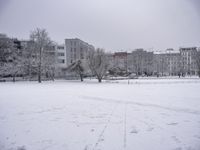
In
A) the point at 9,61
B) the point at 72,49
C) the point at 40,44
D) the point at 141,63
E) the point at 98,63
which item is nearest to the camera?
the point at 98,63

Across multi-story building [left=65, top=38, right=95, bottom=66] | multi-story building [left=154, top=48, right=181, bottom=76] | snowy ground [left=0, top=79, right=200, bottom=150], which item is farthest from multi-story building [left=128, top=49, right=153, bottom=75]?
snowy ground [left=0, top=79, right=200, bottom=150]

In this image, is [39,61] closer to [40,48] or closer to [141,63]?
[40,48]

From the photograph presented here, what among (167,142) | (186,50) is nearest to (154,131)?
(167,142)

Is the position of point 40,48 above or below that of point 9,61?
above

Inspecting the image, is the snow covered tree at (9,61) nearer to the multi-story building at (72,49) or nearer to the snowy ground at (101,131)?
the snowy ground at (101,131)

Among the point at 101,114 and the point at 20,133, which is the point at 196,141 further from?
the point at 20,133

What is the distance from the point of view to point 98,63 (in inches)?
2012

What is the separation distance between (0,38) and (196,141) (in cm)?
6120

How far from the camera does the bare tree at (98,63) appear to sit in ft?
166

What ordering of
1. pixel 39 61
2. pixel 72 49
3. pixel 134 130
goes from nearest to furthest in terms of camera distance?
pixel 134 130 < pixel 39 61 < pixel 72 49

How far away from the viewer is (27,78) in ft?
206

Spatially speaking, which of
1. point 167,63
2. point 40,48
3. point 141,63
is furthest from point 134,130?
point 167,63

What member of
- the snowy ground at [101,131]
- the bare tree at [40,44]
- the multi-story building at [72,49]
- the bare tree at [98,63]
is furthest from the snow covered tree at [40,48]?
the multi-story building at [72,49]

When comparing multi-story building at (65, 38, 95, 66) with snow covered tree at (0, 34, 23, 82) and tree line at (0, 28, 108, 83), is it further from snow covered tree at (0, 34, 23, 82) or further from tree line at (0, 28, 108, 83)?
tree line at (0, 28, 108, 83)
